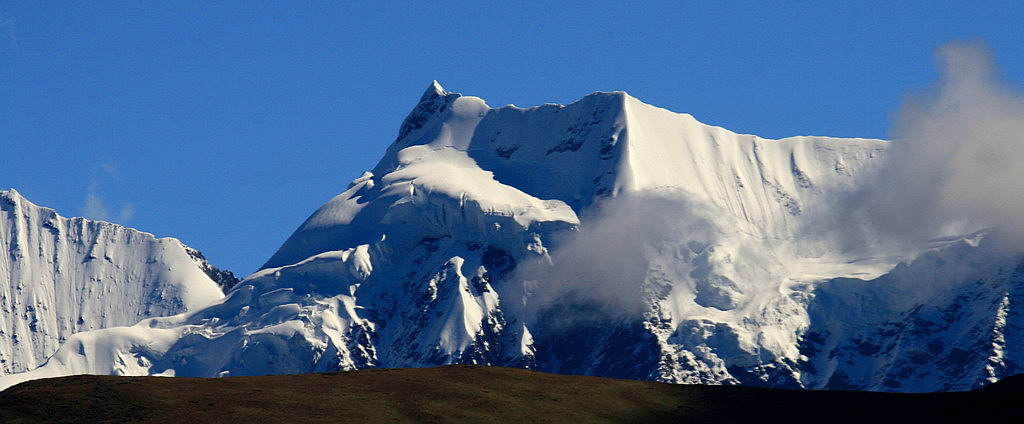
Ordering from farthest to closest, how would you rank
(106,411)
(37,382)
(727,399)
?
(727,399) < (37,382) < (106,411)

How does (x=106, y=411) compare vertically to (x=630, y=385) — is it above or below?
below

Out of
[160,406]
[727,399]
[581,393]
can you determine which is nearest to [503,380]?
[581,393]

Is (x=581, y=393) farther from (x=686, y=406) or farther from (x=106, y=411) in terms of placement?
(x=106, y=411)

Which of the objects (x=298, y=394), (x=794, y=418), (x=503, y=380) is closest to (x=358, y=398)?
(x=298, y=394)

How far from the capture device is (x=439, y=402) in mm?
181625

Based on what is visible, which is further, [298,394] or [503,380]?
[503,380]

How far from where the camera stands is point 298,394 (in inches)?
7101

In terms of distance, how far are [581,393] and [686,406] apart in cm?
1056

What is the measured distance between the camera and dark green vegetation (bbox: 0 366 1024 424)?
564 feet

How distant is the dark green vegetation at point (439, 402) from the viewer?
172 m

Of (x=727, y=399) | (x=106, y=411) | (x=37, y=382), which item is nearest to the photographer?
(x=106, y=411)

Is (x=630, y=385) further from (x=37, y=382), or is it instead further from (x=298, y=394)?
(x=37, y=382)

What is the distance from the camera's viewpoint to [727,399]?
196000 millimetres

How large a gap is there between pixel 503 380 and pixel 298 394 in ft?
76.9
